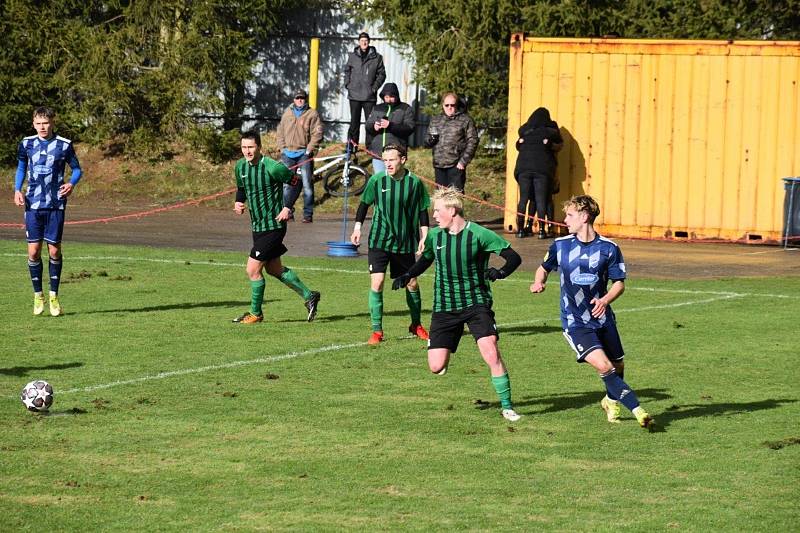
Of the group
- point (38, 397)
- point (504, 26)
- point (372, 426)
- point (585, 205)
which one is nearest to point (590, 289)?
point (585, 205)

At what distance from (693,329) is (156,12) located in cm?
2031

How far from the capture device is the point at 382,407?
10.6 meters

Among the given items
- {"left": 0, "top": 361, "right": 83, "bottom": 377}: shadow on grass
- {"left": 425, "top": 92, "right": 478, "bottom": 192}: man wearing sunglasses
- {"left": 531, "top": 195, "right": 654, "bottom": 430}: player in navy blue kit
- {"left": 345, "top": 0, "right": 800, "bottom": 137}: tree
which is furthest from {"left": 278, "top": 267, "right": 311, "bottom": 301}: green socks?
{"left": 345, "top": 0, "right": 800, "bottom": 137}: tree

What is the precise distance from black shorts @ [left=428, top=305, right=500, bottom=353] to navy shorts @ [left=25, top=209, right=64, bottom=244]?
6213 millimetres

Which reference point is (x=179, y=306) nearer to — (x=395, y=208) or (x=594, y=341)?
(x=395, y=208)

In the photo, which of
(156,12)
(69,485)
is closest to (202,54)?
(156,12)

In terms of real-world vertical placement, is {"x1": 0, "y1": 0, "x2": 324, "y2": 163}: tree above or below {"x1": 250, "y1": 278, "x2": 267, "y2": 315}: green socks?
above

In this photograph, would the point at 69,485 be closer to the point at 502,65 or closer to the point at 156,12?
the point at 502,65

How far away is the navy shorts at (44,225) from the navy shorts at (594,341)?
7.14 metres

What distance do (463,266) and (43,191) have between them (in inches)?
257

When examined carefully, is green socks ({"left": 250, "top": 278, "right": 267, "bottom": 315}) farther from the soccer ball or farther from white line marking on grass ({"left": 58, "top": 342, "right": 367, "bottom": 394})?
the soccer ball

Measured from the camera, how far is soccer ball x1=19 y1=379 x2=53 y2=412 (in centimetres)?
999

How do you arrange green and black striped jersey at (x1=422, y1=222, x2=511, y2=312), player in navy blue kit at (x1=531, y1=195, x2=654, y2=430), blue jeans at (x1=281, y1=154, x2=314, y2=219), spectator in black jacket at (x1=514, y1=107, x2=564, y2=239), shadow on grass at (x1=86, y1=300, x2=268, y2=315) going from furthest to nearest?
blue jeans at (x1=281, y1=154, x2=314, y2=219) < spectator in black jacket at (x1=514, y1=107, x2=564, y2=239) < shadow on grass at (x1=86, y1=300, x2=268, y2=315) < green and black striped jersey at (x1=422, y1=222, x2=511, y2=312) < player in navy blue kit at (x1=531, y1=195, x2=654, y2=430)

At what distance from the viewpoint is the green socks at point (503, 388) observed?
1016 cm
